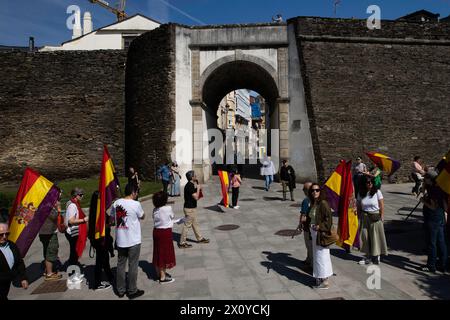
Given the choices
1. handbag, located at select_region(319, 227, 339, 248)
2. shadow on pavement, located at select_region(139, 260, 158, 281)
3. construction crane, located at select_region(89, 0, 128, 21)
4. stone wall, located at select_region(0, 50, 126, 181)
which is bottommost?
shadow on pavement, located at select_region(139, 260, 158, 281)

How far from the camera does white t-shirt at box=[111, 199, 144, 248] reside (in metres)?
5.05

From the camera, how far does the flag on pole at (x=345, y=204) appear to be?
253 inches

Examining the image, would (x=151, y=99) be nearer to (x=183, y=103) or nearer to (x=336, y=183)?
(x=183, y=103)

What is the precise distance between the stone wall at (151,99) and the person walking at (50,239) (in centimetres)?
1216

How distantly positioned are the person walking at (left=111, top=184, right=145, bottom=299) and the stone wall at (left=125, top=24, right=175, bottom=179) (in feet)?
42.5

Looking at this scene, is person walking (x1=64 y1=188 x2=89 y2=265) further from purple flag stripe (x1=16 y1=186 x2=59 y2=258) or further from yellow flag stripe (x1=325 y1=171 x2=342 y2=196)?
yellow flag stripe (x1=325 y1=171 x2=342 y2=196)

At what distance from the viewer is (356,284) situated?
5.36 meters

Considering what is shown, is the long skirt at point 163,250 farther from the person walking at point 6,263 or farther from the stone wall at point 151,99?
the stone wall at point 151,99

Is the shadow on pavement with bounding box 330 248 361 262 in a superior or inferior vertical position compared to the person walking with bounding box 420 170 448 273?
inferior

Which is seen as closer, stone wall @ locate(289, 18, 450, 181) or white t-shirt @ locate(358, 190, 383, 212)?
white t-shirt @ locate(358, 190, 383, 212)

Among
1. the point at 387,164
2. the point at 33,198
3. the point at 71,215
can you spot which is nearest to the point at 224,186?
the point at 387,164

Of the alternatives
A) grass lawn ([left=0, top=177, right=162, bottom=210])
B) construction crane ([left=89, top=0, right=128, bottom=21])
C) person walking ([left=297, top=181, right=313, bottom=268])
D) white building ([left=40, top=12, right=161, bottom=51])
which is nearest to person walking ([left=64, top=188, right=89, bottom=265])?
person walking ([left=297, top=181, right=313, bottom=268])

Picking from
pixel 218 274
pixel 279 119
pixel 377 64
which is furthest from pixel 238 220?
pixel 377 64

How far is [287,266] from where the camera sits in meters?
6.27
